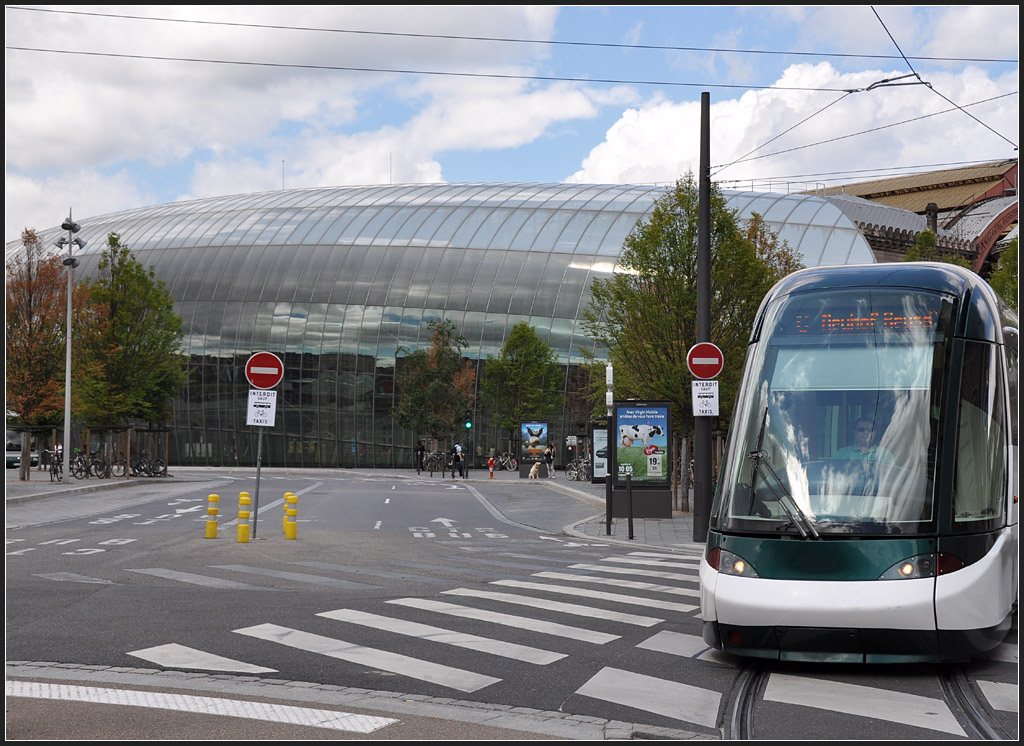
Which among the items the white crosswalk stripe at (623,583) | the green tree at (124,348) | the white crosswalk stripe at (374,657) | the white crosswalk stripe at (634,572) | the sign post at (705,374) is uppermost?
the green tree at (124,348)

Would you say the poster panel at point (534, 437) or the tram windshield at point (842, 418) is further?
the poster panel at point (534, 437)

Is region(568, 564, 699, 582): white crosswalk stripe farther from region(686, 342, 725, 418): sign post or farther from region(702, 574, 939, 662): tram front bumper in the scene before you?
region(702, 574, 939, 662): tram front bumper

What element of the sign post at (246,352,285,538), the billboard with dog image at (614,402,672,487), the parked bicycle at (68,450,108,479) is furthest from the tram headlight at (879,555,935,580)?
the parked bicycle at (68,450,108,479)

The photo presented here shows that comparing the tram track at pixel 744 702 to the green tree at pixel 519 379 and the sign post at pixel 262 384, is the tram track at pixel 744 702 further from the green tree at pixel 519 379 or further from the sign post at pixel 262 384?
the green tree at pixel 519 379

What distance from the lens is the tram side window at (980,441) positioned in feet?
27.1

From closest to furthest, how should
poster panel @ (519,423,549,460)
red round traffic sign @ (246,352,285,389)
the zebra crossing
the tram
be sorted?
the zebra crossing → the tram → red round traffic sign @ (246,352,285,389) → poster panel @ (519,423,549,460)

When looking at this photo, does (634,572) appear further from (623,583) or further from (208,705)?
(208,705)

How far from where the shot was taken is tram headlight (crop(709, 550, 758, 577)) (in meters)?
8.10

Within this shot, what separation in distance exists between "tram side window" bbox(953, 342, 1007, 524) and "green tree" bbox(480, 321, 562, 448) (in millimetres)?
51735

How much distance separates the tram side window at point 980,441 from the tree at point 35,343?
4041 cm

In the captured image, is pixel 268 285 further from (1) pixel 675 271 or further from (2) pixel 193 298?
(1) pixel 675 271

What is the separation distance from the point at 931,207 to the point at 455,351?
44239 millimetres

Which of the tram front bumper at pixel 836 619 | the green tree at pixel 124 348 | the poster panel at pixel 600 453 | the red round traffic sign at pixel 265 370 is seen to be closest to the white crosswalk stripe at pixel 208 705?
the tram front bumper at pixel 836 619

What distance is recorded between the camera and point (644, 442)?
2427cm
